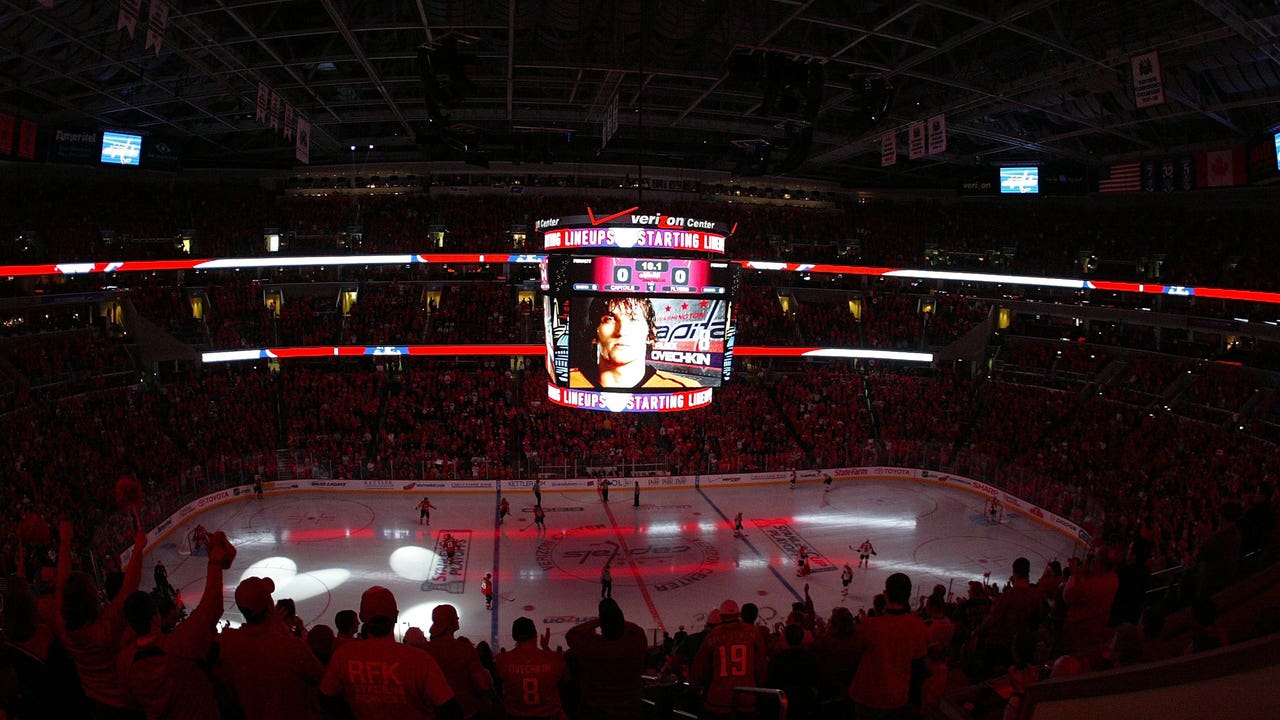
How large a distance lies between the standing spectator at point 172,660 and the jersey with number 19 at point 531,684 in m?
1.63

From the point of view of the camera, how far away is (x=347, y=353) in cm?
3719

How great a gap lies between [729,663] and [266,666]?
2962 mm

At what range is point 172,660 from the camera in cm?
404

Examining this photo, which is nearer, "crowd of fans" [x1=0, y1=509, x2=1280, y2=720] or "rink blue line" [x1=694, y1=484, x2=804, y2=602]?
"crowd of fans" [x1=0, y1=509, x2=1280, y2=720]

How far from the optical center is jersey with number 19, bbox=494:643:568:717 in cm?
491

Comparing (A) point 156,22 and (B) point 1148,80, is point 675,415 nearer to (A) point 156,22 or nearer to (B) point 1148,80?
(B) point 1148,80

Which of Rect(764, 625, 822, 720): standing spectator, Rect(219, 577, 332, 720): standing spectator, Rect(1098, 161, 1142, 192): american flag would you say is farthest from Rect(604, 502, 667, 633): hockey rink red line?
Rect(1098, 161, 1142, 192): american flag

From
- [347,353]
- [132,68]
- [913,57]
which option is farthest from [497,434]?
[913,57]

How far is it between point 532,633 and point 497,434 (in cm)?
2979

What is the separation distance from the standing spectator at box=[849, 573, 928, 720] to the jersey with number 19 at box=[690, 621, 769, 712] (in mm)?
685

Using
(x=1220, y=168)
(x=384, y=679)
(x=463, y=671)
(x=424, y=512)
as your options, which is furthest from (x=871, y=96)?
(x=384, y=679)

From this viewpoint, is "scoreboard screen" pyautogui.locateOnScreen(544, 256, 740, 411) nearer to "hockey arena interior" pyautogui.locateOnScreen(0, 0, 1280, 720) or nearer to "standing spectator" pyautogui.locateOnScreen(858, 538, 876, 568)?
"hockey arena interior" pyautogui.locateOnScreen(0, 0, 1280, 720)

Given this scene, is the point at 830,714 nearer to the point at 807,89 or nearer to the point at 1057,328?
the point at 807,89

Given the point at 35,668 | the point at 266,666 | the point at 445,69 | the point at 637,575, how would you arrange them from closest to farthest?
the point at 266,666 < the point at 35,668 < the point at 445,69 < the point at 637,575
